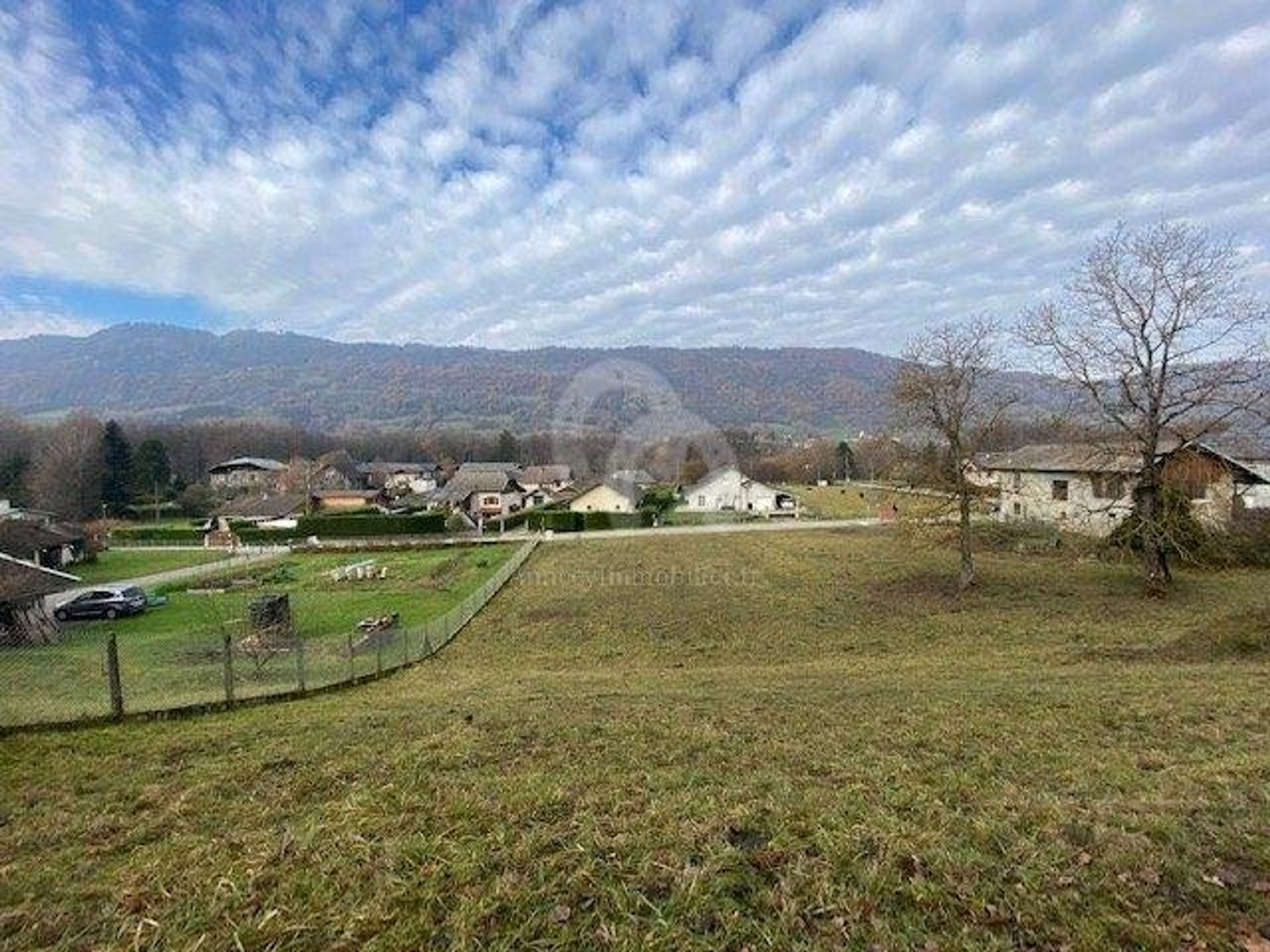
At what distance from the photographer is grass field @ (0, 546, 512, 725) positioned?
36.7 feet

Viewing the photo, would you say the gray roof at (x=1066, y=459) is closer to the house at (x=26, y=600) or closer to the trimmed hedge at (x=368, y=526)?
the house at (x=26, y=600)

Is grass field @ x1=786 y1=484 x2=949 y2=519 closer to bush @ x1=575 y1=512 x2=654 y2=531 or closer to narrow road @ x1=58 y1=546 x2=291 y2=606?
bush @ x1=575 y1=512 x2=654 y2=531

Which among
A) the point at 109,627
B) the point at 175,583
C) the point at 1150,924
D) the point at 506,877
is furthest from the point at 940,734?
the point at 175,583

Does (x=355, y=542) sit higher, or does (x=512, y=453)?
(x=512, y=453)

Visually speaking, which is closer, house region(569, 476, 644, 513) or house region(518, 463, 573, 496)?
house region(569, 476, 644, 513)

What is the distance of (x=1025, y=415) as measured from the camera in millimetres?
21797

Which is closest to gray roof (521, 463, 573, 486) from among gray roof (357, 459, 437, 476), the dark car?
gray roof (357, 459, 437, 476)

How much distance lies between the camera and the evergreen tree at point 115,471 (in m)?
71.9

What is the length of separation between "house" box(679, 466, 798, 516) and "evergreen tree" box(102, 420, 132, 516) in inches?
2409

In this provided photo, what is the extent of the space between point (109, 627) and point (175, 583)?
1092 cm

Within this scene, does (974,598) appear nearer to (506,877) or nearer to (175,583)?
(506,877)

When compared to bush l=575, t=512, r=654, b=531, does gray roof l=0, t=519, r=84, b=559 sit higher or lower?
higher

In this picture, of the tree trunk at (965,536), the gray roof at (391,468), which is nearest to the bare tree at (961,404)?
the tree trunk at (965,536)

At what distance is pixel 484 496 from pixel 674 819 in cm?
6649
